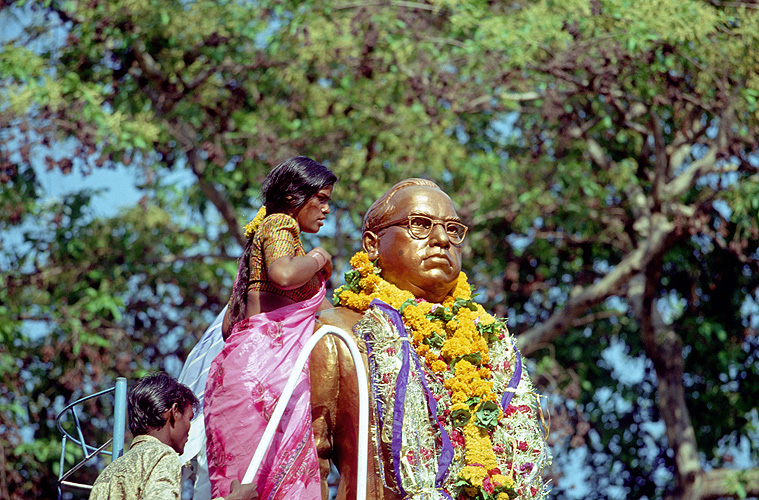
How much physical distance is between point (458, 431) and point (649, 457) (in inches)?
320

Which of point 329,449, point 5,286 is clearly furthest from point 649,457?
point 329,449

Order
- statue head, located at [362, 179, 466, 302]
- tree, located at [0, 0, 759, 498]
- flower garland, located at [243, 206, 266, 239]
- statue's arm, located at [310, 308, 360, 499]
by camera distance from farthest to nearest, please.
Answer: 1. tree, located at [0, 0, 759, 498]
2. statue head, located at [362, 179, 466, 302]
3. flower garland, located at [243, 206, 266, 239]
4. statue's arm, located at [310, 308, 360, 499]

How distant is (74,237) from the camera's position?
11055 millimetres

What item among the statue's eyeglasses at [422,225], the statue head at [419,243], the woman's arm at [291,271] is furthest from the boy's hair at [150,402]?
the statue's eyeglasses at [422,225]

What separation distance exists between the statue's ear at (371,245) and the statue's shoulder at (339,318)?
310mm

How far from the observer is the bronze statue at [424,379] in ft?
15.6

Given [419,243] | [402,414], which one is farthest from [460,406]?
[419,243]

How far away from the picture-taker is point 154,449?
4047 mm

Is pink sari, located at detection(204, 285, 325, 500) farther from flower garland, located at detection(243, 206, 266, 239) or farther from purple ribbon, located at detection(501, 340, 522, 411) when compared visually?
purple ribbon, located at detection(501, 340, 522, 411)

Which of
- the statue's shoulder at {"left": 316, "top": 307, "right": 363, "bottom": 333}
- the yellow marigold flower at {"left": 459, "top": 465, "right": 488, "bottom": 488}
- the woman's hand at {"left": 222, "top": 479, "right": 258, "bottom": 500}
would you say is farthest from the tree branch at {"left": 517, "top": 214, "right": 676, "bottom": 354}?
the woman's hand at {"left": 222, "top": 479, "right": 258, "bottom": 500}

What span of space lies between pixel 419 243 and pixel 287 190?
0.74 meters

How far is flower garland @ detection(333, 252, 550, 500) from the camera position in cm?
479

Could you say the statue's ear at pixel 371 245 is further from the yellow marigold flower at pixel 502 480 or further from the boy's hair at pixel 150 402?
the boy's hair at pixel 150 402

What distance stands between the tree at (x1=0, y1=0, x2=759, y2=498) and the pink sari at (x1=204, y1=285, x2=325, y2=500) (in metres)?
5.48
